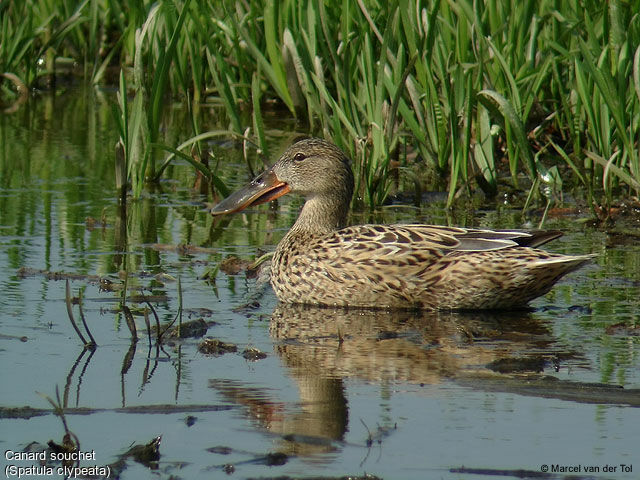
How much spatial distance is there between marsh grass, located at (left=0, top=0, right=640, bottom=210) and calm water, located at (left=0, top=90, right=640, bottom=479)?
1.64 feet

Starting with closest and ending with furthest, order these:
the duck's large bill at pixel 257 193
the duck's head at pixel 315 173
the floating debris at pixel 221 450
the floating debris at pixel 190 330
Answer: the floating debris at pixel 221 450
the floating debris at pixel 190 330
the duck's head at pixel 315 173
the duck's large bill at pixel 257 193

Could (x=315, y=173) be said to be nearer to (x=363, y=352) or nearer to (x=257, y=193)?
(x=257, y=193)

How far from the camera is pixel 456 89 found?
9.30 metres

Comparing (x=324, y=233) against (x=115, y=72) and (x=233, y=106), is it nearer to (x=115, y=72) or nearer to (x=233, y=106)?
(x=233, y=106)

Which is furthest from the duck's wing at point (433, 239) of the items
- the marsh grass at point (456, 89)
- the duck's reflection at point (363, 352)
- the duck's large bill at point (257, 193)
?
the marsh grass at point (456, 89)

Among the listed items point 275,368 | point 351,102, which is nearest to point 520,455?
point 275,368

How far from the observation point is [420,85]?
32.0 ft

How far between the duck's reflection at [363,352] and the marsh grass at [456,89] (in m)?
2.07

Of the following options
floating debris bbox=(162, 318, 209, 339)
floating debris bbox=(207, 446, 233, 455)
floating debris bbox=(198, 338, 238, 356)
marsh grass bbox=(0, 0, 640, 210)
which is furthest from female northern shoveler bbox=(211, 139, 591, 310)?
floating debris bbox=(207, 446, 233, 455)

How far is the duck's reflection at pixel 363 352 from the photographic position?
477 cm

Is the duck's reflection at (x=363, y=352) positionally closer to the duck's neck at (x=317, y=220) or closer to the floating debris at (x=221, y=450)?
the floating debris at (x=221, y=450)

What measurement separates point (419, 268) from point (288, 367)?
5.33 ft

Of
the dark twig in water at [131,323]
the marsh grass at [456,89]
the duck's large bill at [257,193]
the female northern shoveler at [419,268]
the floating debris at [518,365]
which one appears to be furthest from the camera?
the marsh grass at [456,89]

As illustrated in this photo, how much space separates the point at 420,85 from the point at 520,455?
5687 millimetres
